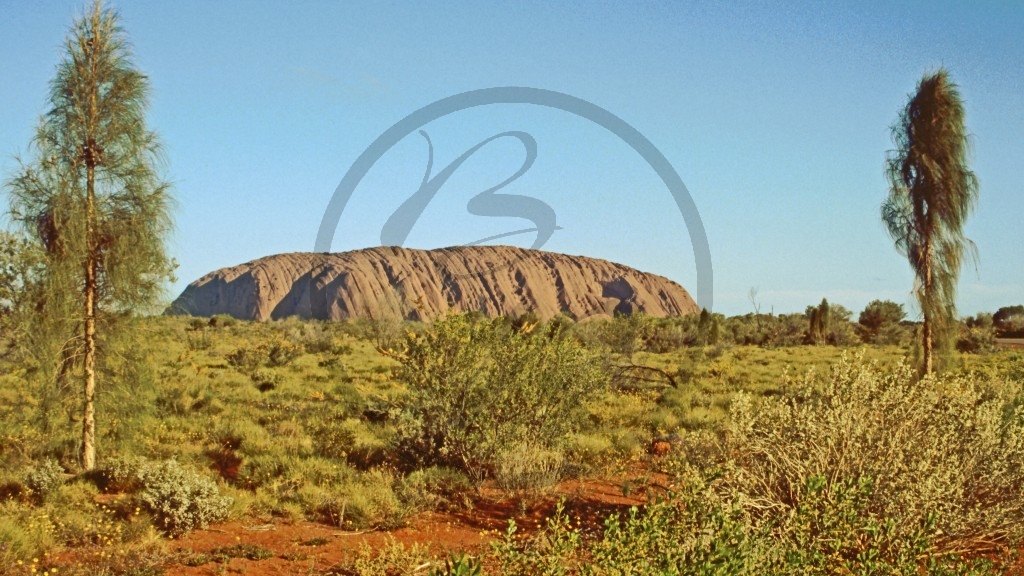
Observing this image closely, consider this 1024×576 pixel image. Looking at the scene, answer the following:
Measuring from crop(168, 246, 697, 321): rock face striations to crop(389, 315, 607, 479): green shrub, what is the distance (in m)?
81.7

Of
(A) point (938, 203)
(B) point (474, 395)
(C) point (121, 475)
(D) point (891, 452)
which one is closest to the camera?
(D) point (891, 452)

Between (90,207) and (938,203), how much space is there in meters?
14.2

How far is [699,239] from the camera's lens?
83.7 ft

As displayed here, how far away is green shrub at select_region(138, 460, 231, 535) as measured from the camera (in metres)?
7.43

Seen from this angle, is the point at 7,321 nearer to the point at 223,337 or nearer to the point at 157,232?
the point at 157,232

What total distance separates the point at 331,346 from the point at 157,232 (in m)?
21.4

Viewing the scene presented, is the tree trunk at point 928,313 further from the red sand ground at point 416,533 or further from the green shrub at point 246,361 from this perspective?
the green shrub at point 246,361

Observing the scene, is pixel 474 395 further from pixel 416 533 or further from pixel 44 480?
pixel 44 480

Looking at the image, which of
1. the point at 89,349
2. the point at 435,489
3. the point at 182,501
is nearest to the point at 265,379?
the point at 89,349

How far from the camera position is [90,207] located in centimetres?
953

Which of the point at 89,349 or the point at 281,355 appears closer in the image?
the point at 89,349

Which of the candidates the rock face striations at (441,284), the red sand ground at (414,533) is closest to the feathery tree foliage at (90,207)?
the red sand ground at (414,533)

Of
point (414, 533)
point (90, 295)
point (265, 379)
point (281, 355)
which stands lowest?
point (414, 533)

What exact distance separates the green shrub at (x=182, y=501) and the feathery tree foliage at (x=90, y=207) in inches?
102
